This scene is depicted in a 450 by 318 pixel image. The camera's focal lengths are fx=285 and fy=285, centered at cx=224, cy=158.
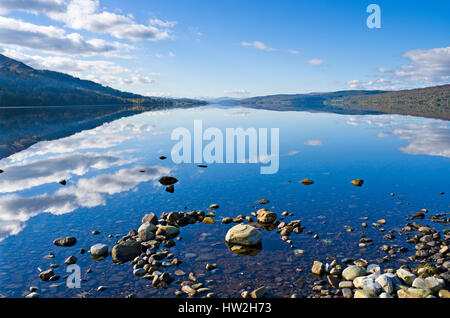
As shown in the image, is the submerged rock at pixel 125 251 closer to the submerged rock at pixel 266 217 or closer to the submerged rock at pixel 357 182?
the submerged rock at pixel 266 217

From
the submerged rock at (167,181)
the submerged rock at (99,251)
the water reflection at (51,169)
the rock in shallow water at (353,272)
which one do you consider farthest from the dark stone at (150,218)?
the water reflection at (51,169)

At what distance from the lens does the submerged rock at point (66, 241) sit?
703 inches

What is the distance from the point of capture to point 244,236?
17.7 metres

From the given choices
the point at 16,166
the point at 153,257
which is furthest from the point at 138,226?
the point at 16,166

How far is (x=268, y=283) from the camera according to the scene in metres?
13.9

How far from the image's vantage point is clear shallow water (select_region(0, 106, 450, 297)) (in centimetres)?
1476

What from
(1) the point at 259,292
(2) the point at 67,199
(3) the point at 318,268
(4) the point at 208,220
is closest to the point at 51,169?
(2) the point at 67,199

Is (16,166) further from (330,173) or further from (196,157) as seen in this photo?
(330,173)

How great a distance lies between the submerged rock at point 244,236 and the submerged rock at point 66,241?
9.73m

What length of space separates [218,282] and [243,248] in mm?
3716

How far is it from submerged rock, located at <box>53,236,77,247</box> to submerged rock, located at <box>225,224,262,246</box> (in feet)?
31.9

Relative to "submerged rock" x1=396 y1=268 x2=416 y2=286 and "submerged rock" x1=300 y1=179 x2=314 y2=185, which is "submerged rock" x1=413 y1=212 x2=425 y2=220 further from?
"submerged rock" x1=300 y1=179 x2=314 y2=185

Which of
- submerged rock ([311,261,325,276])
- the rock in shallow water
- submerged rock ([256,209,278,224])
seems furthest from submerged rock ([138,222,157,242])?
the rock in shallow water
